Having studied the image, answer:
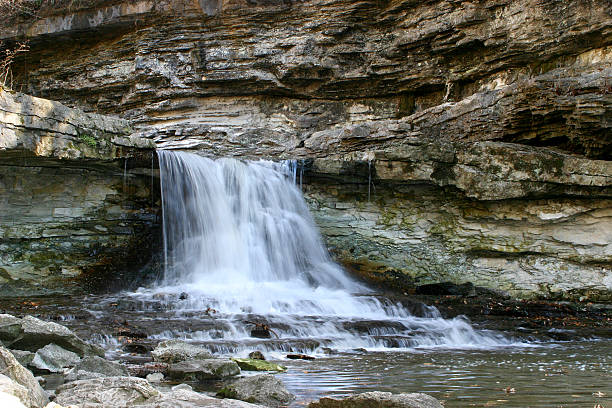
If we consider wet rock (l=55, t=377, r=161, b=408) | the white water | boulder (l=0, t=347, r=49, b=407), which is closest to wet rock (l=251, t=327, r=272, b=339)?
the white water

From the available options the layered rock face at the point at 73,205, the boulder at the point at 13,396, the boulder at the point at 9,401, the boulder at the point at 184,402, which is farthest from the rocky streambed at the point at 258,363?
the layered rock face at the point at 73,205

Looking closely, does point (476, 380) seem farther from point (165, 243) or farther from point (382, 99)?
point (382, 99)

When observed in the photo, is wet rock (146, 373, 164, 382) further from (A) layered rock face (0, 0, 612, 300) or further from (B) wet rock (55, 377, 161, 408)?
(A) layered rock face (0, 0, 612, 300)

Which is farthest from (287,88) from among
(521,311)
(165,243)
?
(521,311)

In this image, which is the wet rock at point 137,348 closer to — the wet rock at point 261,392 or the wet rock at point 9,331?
the wet rock at point 9,331

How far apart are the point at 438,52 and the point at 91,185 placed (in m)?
9.53

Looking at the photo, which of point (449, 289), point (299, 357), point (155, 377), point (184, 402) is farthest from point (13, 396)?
point (449, 289)

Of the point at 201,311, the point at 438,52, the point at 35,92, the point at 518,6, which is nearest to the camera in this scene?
Answer: the point at 201,311

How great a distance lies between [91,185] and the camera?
464 inches

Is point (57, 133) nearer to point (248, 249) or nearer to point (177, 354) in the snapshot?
point (248, 249)

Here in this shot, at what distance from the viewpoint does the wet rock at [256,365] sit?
19.1ft

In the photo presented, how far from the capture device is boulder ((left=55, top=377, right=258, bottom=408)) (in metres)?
3.53

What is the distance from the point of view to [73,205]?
38.1 feet

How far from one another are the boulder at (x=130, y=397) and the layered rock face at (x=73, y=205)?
23.0 ft
